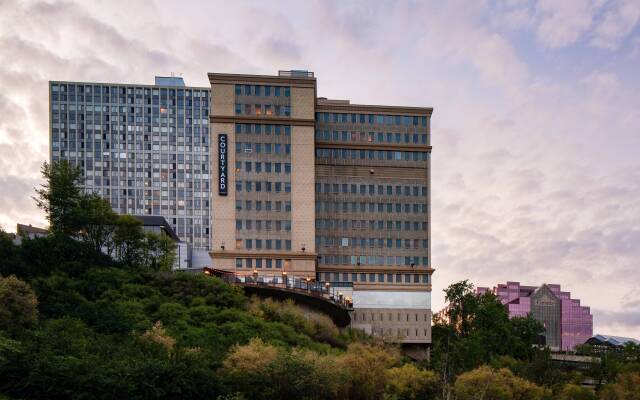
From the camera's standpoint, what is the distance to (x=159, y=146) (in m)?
154

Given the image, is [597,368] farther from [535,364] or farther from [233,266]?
[233,266]

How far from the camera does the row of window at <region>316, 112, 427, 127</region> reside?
92.8 meters

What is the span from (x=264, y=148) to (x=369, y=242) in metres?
21.4

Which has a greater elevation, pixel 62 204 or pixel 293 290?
pixel 62 204

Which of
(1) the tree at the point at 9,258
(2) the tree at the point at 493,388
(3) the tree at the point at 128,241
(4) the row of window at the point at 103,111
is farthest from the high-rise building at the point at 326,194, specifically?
(4) the row of window at the point at 103,111

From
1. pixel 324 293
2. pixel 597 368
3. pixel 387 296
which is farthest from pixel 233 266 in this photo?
pixel 597 368

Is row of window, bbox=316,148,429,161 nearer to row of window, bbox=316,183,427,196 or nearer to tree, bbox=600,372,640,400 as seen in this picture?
row of window, bbox=316,183,427,196

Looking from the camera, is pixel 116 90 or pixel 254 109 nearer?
pixel 254 109

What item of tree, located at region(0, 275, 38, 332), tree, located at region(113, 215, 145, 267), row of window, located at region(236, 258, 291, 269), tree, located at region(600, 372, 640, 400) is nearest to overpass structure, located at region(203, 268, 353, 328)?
row of window, located at region(236, 258, 291, 269)

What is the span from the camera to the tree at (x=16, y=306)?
142ft

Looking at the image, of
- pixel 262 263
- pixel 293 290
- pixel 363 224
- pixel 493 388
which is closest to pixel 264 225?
pixel 262 263

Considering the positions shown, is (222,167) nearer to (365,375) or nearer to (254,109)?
(254,109)

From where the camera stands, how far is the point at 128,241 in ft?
233

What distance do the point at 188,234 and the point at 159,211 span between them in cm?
914
